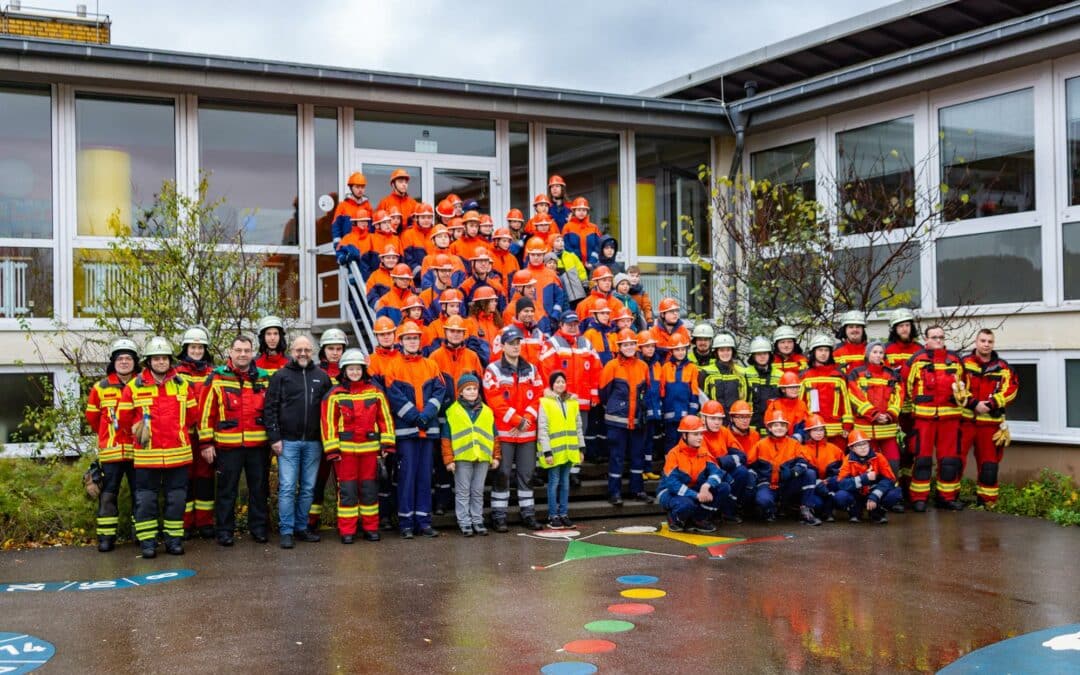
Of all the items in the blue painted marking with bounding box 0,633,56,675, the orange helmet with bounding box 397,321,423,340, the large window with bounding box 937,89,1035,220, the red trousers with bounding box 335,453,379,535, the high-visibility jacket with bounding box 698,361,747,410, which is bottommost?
the blue painted marking with bounding box 0,633,56,675

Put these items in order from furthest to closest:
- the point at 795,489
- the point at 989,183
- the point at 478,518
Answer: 1. the point at 989,183
2. the point at 795,489
3. the point at 478,518

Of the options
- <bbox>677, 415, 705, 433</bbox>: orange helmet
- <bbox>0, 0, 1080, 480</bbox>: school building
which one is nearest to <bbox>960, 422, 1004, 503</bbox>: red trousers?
<bbox>0, 0, 1080, 480</bbox>: school building

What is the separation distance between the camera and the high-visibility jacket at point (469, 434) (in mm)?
10578

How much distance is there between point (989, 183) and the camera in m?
14.5

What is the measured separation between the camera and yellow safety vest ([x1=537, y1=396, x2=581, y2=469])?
1094cm

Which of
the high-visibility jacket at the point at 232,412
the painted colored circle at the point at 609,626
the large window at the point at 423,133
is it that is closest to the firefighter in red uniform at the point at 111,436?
the high-visibility jacket at the point at 232,412

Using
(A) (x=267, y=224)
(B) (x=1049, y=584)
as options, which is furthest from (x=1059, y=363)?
(A) (x=267, y=224)

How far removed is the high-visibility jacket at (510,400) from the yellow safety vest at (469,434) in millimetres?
243

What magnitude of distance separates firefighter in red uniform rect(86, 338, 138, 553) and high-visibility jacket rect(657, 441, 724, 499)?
5340 mm

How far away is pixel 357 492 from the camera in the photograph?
10.4 meters

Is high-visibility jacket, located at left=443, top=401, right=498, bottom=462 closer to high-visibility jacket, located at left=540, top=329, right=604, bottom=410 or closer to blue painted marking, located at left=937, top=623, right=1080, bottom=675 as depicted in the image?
high-visibility jacket, located at left=540, top=329, right=604, bottom=410

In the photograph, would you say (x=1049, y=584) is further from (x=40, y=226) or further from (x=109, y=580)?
(x=40, y=226)

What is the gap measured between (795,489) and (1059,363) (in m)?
4.60

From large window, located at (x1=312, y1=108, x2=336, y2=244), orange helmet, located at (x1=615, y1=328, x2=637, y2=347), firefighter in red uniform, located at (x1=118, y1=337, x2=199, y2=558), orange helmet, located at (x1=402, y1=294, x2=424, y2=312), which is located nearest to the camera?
firefighter in red uniform, located at (x1=118, y1=337, x2=199, y2=558)
